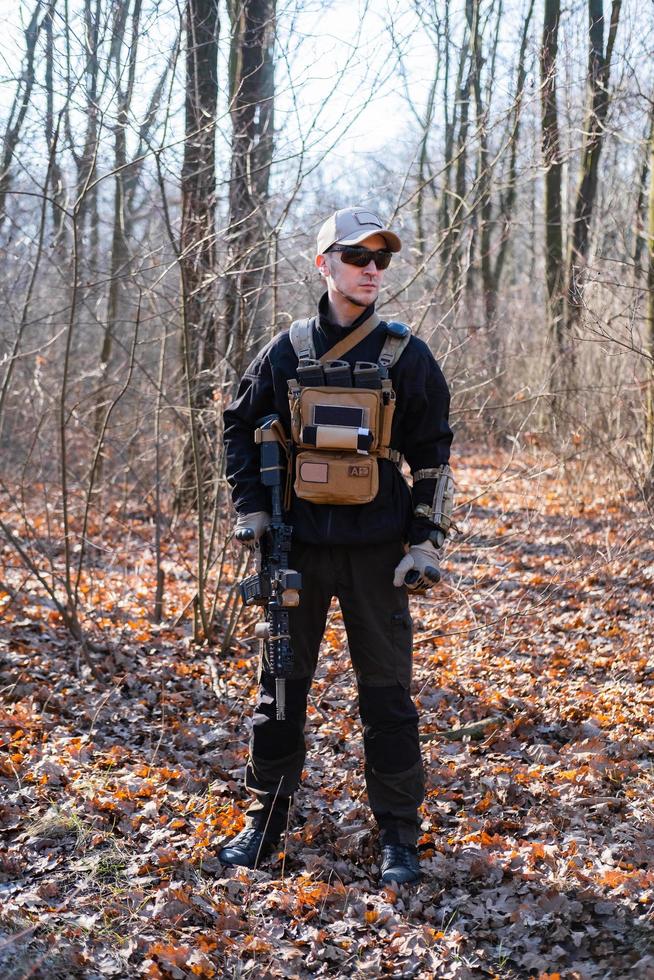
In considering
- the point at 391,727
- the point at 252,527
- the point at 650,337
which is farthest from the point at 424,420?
the point at 650,337

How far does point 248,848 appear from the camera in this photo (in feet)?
12.0

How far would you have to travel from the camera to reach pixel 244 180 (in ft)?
19.7

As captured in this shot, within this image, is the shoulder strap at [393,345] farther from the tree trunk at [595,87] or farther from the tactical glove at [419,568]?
the tree trunk at [595,87]

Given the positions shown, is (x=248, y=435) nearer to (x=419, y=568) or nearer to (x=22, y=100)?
(x=419, y=568)

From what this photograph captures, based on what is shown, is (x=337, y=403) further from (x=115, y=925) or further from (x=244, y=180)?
(x=244, y=180)

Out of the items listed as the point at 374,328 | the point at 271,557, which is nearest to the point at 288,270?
the point at 374,328

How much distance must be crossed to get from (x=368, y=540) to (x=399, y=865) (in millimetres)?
1290

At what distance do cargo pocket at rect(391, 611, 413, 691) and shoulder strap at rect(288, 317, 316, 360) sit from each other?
109 cm

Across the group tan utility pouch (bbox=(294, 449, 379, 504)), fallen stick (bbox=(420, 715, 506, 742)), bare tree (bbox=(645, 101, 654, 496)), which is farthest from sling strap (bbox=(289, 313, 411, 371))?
bare tree (bbox=(645, 101, 654, 496))

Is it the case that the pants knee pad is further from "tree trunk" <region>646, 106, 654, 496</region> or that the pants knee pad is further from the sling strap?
"tree trunk" <region>646, 106, 654, 496</region>

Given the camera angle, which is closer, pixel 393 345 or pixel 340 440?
pixel 340 440

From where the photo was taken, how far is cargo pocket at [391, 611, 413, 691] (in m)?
3.56

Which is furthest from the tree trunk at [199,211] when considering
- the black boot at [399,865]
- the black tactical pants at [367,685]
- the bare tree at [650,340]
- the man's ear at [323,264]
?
the bare tree at [650,340]

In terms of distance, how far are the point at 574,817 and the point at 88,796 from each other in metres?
2.19
